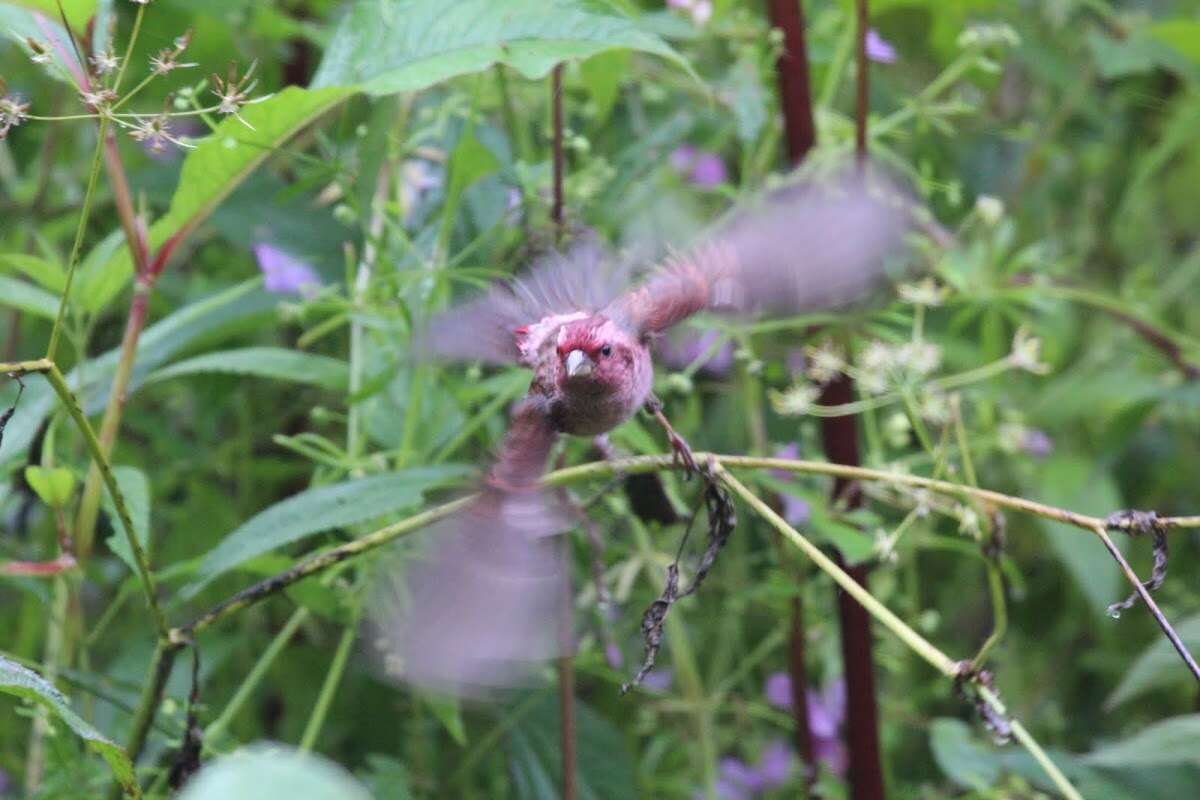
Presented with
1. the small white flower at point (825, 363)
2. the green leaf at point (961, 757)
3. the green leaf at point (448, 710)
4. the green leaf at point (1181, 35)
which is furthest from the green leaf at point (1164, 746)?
the green leaf at point (1181, 35)

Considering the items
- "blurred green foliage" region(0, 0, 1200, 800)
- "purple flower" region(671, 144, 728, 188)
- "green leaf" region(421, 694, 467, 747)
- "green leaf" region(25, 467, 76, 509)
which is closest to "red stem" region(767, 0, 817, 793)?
"blurred green foliage" region(0, 0, 1200, 800)

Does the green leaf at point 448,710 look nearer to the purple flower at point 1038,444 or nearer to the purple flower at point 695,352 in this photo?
the purple flower at point 695,352

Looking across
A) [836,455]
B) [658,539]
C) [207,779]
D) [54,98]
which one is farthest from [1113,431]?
[207,779]

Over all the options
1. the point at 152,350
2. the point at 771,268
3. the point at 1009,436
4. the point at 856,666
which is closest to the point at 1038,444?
the point at 1009,436

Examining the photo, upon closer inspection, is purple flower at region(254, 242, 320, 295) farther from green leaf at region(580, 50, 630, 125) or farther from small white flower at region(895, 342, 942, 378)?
small white flower at region(895, 342, 942, 378)

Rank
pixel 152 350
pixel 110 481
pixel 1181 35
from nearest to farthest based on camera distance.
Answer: pixel 110 481 → pixel 152 350 → pixel 1181 35

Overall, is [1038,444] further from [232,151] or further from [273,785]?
[273,785]
